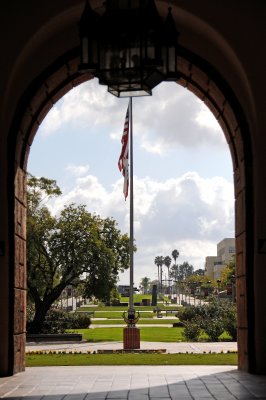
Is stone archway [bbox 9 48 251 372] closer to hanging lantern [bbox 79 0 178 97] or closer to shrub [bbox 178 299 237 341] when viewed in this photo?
hanging lantern [bbox 79 0 178 97]

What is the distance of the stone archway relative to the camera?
38.5ft

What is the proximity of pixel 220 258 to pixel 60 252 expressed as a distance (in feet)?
458

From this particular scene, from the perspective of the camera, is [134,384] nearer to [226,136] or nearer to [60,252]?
[226,136]

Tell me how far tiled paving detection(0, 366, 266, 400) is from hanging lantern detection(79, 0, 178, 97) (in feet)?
12.2

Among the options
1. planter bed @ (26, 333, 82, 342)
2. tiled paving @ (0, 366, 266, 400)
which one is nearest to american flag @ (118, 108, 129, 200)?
planter bed @ (26, 333, 82, 342)

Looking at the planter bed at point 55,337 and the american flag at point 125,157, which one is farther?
the planter bed at point 55,337

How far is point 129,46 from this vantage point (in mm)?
7117

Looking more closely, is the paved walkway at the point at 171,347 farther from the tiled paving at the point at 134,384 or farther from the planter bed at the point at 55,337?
the tiled paving at the point at 134,384

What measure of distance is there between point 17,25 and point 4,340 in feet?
15.5

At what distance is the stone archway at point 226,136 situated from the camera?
11.8 metres

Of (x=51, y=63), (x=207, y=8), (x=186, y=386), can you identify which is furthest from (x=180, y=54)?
(x=186, y=386)

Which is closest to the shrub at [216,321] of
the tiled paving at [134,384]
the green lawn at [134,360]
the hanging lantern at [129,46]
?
the green lawn at [134,360]

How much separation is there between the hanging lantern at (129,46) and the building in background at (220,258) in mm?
143537

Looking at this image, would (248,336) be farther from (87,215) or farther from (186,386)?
(87,215)
